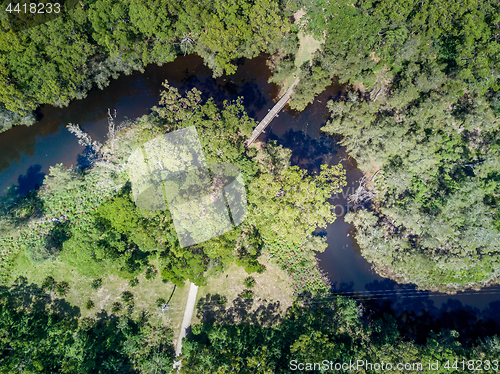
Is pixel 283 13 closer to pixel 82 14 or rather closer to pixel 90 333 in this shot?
pixel 82 14

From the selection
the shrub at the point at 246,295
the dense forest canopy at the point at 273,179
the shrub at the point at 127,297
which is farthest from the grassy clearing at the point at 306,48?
the shrub at the point at 127,297

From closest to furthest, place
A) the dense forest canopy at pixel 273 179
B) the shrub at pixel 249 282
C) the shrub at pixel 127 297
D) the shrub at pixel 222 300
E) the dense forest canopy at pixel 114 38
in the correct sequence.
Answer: the dense forest canopy at pixel 114 38 < the dense forest canopy at pixel 273 179 < the shrub at pixel 127 297 < the shrub at pixel 249 282 < the shrub at pixel 222 300

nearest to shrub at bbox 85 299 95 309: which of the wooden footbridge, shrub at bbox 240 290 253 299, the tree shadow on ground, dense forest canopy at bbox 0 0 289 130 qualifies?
the tree shadow on ground

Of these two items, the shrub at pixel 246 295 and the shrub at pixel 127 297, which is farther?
the shrub at pixel 246 295

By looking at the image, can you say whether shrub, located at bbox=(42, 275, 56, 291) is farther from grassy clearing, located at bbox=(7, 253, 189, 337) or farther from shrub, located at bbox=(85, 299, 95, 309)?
shrub, located at bbox=(85, 299, 95, 309)

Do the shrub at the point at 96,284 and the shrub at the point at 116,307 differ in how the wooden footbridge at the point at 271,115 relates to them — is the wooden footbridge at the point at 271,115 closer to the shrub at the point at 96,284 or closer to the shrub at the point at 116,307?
the shrub at the point at 96,284

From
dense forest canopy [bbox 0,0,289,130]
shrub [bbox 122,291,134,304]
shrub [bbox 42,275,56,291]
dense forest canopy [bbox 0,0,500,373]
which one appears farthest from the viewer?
shrub [bbox 122,291,134,304]

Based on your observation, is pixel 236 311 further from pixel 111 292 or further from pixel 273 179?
pixel 273 179
